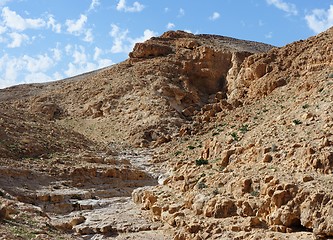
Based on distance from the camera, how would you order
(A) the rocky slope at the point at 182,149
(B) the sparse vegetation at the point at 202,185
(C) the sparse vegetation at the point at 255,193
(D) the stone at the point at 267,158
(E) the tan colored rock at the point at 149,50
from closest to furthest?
(A) the rocky slope at the point at 182,149
(C) the sparse vegetation at the point at 255,193
(D) the stone at the point at 267,158
(B) the sparse vegetation at the point at 202,185
(E) the tan colored rock at the point at 149,50

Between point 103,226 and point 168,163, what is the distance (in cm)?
912

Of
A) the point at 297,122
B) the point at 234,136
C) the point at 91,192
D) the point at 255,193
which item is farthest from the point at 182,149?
the point at 255,193

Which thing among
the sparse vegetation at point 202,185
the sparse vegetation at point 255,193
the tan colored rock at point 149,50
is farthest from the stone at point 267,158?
the tan colored rock at point 149,50

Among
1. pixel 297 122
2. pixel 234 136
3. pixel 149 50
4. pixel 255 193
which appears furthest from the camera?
pixel 149 50

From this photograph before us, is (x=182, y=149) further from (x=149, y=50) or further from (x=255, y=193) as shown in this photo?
(x=149, y=50)

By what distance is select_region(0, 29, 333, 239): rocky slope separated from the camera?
42.5ft

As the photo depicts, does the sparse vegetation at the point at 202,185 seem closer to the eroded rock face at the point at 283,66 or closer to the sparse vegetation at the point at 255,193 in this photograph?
the sparse vegetation at the point at 255,193

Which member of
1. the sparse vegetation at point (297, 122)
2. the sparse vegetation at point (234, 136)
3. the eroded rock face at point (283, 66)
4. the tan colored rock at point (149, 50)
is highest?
the tan colored rock at point (149, 50)

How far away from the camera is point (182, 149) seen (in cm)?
2625

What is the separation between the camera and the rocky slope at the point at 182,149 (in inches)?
510

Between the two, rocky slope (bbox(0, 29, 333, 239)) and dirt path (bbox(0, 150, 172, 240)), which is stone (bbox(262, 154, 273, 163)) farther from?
dirt path (bbox(0, 150, 172, 240))

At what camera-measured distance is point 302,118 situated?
16.1m

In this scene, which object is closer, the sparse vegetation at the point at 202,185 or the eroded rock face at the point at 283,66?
the sparse vegetation at the point at 202,185

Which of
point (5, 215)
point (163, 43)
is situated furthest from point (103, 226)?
point (163, 43)
